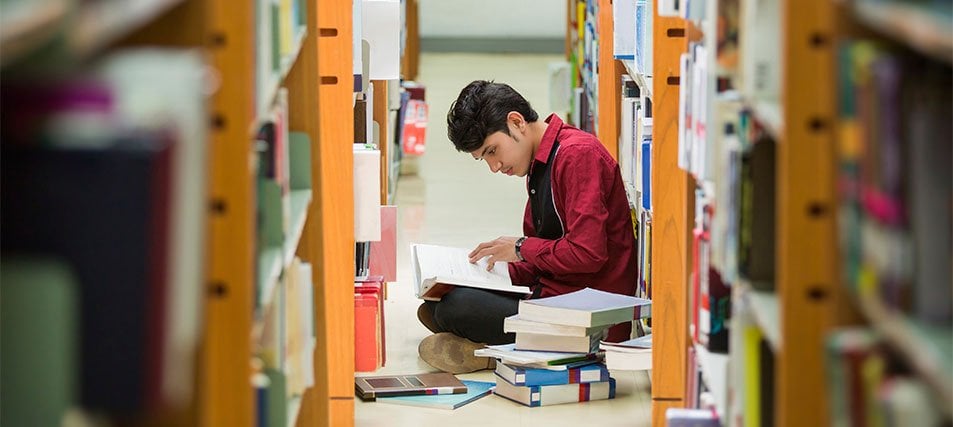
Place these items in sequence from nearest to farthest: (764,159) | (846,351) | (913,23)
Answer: (913,23)
(846,351)
(764,159)

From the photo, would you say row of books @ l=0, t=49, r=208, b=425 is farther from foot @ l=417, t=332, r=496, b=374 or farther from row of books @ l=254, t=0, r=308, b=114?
foot @ l=417, t=332, r=496, b=374

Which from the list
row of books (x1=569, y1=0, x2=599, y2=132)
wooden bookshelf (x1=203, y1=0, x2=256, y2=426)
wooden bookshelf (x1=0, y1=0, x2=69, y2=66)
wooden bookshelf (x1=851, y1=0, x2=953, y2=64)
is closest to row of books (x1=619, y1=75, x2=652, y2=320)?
row of books (x1=569, y1=0, x2=599, y2=132)

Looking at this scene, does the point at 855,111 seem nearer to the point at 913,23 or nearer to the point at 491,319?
the point at 913,23

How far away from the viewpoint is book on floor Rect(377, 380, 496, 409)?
12.6 ft

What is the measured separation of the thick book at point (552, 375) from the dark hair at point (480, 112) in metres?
0.70

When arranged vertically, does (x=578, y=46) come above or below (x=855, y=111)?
above

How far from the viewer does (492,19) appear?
42.3 ft

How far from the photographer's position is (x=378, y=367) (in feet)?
13.9

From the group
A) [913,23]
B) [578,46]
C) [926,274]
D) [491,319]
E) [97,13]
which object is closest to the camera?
[97,13]

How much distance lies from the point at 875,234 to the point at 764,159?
0.54 m

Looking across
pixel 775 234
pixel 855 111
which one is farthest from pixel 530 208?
pixel 855 111

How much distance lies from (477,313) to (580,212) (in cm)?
44

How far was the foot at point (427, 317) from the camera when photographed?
14.2 ft

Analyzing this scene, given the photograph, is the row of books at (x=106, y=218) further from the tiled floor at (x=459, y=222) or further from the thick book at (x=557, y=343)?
the thick book at (x=557, y=343)
